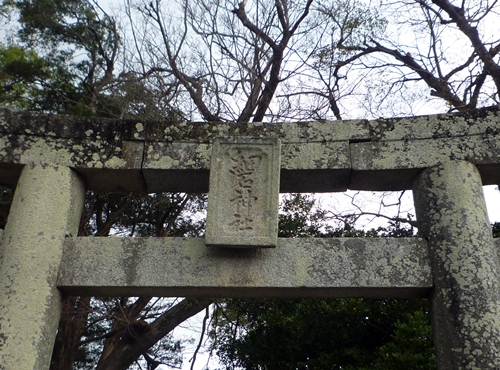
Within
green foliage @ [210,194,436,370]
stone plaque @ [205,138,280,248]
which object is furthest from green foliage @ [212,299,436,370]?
stone plaque @ [205,138,280,248]

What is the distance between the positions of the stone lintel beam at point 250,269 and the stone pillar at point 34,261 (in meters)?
0.13

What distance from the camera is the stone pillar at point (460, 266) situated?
296 cm

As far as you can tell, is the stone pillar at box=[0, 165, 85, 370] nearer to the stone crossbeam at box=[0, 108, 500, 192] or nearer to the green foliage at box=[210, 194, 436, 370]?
the stone crossbeam at box=[0, 108, 500, 192]

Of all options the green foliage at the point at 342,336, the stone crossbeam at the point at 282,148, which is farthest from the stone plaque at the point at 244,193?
the green foliage at the point at 342,336

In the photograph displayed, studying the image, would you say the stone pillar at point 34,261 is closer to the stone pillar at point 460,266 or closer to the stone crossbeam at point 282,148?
the stone crossbeam at point 282,148

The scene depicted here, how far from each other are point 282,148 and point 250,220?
666 mm

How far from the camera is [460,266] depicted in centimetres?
316

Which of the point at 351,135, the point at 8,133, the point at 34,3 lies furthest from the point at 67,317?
the point at 34,3

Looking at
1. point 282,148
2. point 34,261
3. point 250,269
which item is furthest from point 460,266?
point 34,261

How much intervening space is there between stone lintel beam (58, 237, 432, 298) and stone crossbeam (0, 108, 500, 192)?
530 millimetres

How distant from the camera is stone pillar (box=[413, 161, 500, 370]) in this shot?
2957mm

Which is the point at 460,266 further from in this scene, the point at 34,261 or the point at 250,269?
the point at 34,261

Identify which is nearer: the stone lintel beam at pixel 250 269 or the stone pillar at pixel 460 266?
the stone pillar at pixel 460 266

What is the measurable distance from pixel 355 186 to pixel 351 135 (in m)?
0.38
